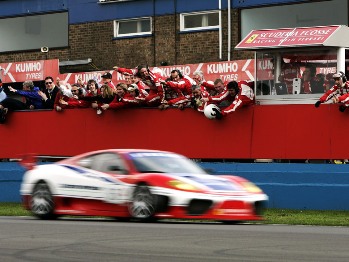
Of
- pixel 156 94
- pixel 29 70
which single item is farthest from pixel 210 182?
pixel 29 70

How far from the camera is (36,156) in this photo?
26641 mm

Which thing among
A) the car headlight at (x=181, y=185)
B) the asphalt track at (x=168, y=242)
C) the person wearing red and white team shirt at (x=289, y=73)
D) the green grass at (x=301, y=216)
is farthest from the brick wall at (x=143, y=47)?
the asphalt track at (x=168, y=242)

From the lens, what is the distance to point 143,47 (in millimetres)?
35688

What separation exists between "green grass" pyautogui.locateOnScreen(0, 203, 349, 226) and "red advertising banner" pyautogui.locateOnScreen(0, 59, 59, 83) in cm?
863

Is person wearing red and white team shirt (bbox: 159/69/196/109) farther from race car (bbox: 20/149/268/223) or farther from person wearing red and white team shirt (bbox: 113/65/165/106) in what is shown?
race car (bbox: 20/149/268/223)

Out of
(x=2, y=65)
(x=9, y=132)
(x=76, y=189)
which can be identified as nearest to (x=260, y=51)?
(x=76, y=189)

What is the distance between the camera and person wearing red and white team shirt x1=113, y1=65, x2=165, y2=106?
23406 millimetres

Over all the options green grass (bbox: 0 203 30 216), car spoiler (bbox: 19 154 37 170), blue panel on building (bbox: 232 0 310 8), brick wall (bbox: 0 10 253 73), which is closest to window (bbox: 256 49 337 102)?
car spoiler (bbox: 19 154 37 170)

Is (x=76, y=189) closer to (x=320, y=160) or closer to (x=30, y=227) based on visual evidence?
(x=30, y=227)

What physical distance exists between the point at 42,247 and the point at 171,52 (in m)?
21.6

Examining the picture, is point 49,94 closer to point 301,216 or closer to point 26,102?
point 26,102

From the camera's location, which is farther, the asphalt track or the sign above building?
the sign above building

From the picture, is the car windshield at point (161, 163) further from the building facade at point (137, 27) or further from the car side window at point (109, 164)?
the building facade at point (137, 27)

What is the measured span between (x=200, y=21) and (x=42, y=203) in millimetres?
15369
